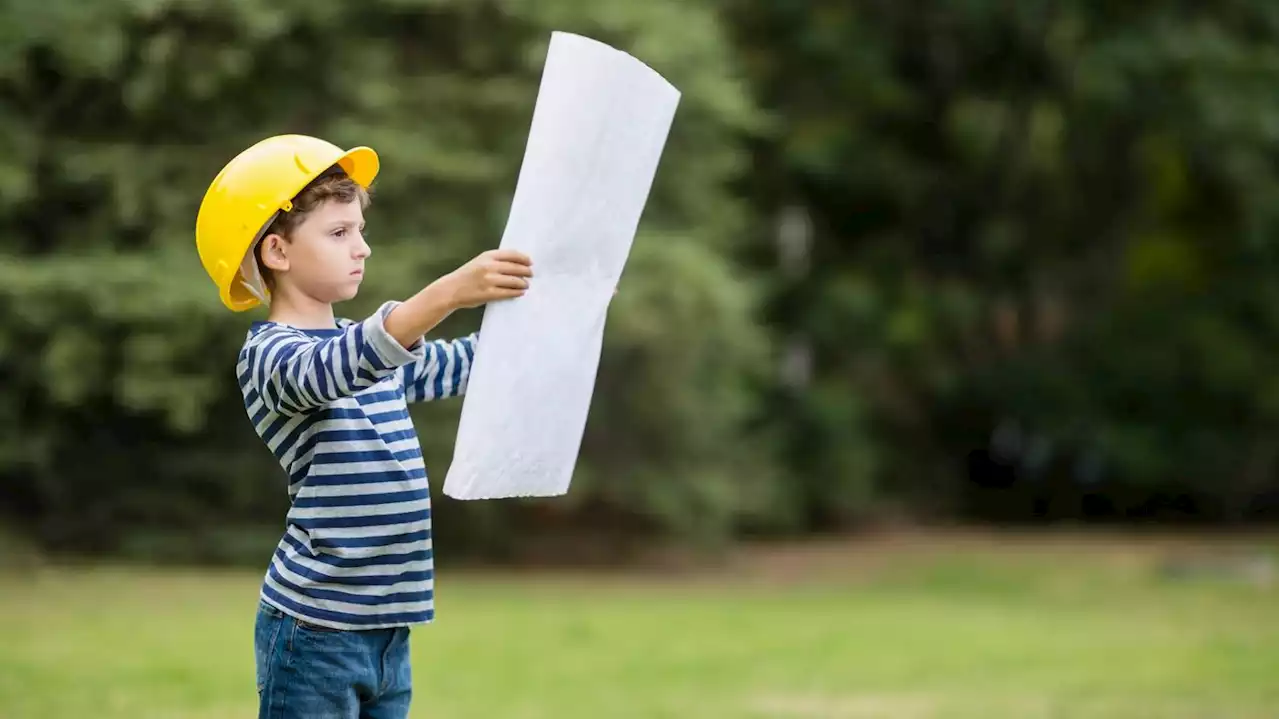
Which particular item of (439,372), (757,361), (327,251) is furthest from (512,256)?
(757,361)

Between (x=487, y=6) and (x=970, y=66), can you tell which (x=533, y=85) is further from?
(x=970, y=66)

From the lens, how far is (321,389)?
2.73 meters

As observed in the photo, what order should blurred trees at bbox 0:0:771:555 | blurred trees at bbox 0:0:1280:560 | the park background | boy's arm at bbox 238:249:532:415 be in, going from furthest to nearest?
blurred trees at bbox 0:0:1280:560 → blurred trees at bbox 0:0:771:555 → the park background → boy's arm at bbox 238:249:532:415

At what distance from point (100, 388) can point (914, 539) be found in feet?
30.2

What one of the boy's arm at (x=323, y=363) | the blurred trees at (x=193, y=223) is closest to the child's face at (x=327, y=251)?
the boy's arm at (x=323, y=363)

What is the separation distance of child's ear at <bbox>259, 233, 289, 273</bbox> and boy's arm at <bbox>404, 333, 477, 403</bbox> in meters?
0.34

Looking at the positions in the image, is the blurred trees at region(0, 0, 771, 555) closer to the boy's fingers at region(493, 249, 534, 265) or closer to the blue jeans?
the blue jeans

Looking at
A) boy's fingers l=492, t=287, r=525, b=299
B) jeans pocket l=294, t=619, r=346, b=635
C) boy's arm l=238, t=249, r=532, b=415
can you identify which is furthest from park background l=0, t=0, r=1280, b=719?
boy's fingers l=492, t=287, r=525, b=299

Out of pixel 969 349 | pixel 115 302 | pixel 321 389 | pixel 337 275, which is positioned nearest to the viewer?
pixel 321 389

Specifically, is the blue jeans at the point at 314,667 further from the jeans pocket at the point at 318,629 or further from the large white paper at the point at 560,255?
the large white paper at the point at 560,255

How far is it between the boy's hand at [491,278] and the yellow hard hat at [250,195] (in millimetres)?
362

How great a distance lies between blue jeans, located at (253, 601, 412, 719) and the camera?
9.56ft

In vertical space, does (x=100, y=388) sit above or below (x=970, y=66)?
below

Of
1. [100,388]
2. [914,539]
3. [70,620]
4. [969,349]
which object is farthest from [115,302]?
[969,349]
